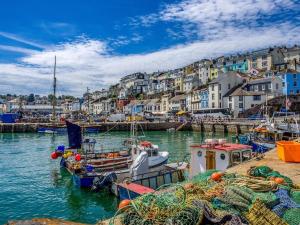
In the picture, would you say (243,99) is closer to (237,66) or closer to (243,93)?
(243,93)

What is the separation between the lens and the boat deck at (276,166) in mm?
11897

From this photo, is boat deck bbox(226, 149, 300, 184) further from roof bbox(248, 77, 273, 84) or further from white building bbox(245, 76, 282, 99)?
roof bbox(248, 77, 273, 84)

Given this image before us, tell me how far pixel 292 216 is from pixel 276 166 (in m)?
7.05

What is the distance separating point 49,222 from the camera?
606cm

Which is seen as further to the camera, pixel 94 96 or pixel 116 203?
pixel 94 96

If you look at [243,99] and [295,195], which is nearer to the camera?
[295,195]

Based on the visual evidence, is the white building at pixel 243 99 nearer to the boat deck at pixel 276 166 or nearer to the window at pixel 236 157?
the boat deck at pixel 276 166

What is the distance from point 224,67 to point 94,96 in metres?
95.2

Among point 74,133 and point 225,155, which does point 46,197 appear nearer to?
point 74,133

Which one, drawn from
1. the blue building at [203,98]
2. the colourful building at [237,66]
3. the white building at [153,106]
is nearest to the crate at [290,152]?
the blue building at [203,98]

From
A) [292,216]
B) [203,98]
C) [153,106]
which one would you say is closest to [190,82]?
[153,106]

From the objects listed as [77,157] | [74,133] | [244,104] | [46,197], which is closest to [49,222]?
[46,197]

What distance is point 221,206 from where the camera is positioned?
682 cm

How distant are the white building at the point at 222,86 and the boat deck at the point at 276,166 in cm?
6085
